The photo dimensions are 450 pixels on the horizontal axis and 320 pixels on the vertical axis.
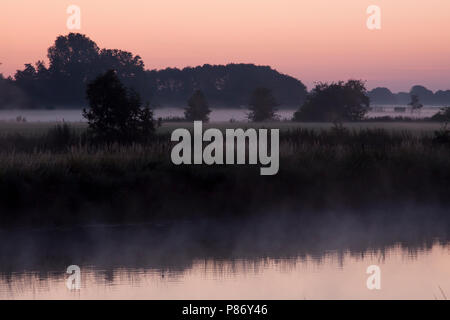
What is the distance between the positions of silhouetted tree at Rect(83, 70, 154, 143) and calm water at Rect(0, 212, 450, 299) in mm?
8107

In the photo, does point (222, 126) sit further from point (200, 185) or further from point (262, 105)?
point (200, 185)

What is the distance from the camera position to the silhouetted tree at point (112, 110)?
25031mm

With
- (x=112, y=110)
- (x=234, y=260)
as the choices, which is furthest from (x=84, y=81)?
(x=234, y=260)

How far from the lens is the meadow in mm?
17734

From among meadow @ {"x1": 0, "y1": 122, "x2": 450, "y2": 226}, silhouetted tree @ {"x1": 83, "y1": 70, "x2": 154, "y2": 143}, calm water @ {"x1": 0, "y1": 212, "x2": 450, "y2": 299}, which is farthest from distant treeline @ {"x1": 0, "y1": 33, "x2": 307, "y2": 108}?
calm water @ {"x1": 0, "y1": 212, "x2": 450, "y2": 299}

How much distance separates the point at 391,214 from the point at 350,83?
70104mm

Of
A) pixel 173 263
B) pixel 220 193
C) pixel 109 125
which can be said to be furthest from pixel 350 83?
pixel 173 263

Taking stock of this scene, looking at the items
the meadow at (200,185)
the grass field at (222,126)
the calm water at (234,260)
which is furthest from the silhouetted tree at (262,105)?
the calm water at (234,260)

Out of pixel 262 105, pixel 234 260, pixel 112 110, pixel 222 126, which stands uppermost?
pixel 262 105

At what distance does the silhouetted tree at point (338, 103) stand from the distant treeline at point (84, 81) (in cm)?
2104

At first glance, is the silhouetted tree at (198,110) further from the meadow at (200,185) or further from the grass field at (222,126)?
the meadow at (200,185)

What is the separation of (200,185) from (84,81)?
85841mm

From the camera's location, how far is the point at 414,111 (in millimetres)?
123000

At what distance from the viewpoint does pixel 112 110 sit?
25141 mm
